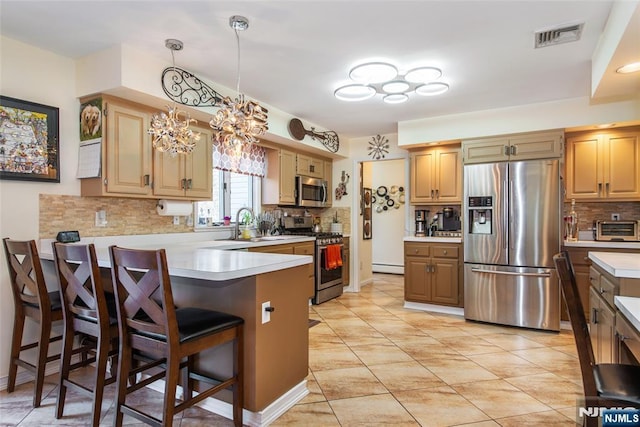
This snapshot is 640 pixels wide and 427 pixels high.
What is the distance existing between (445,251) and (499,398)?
225 cm

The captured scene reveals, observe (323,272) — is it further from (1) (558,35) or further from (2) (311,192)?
(1) (558,35)

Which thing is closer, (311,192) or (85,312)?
(85,312)

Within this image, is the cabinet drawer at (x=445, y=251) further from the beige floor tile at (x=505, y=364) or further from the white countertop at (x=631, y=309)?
the white countertop at (x=631, y=309)

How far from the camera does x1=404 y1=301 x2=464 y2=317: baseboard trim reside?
14.7ft

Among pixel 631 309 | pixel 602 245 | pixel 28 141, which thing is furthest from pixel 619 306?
pixel 28 141

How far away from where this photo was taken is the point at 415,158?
4949 mm

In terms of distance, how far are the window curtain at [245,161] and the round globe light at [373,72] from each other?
147 cm

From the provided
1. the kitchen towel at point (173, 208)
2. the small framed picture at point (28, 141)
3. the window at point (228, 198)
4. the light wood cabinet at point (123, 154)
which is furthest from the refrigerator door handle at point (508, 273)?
the small framed picture at point (28, 141)

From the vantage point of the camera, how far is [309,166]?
18.1 feet

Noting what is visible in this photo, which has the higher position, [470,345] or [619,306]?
[619,306]

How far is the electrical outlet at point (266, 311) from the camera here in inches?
82.4

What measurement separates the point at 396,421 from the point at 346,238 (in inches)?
147

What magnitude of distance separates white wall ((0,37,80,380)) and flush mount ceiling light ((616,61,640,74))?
4.13 metres

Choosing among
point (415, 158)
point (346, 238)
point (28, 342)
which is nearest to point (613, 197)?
point (415, 158)
